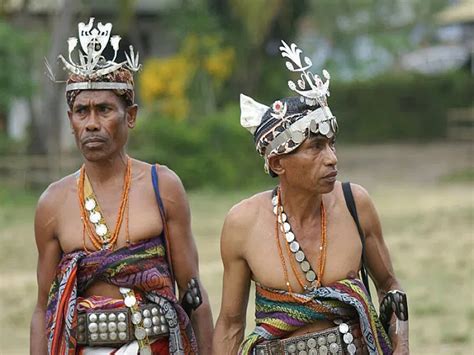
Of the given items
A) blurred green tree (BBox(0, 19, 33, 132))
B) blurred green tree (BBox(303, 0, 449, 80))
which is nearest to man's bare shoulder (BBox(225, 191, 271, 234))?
blurred green tree (BBox(0, 19, 33, 132))

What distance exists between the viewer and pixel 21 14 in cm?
2198

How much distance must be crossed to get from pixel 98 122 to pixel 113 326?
83 cm

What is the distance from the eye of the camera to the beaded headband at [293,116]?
426 centimetres

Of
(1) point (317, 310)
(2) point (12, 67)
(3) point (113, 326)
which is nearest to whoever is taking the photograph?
(1) point (317, 310)

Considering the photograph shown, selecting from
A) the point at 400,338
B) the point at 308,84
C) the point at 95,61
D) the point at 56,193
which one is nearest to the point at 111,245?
the point at 56,193

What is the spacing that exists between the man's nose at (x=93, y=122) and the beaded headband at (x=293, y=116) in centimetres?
63

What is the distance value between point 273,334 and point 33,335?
1122mm

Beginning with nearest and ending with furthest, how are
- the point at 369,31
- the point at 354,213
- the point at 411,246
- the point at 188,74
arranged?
the point at 354,213
the point at 411,246
the point at 188,74
the point at 369,31

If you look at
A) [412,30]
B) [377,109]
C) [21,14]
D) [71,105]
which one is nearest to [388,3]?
[412,30]

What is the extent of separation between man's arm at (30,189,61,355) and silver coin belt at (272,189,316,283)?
982 mm

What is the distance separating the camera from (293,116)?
169 inches

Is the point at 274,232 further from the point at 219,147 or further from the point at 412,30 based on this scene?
the point at 412,30

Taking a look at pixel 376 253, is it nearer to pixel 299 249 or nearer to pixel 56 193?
pixel 299 249

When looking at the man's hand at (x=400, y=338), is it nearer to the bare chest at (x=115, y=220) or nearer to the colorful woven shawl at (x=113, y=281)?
the colorful woven shawl at (x=113, y=281)
